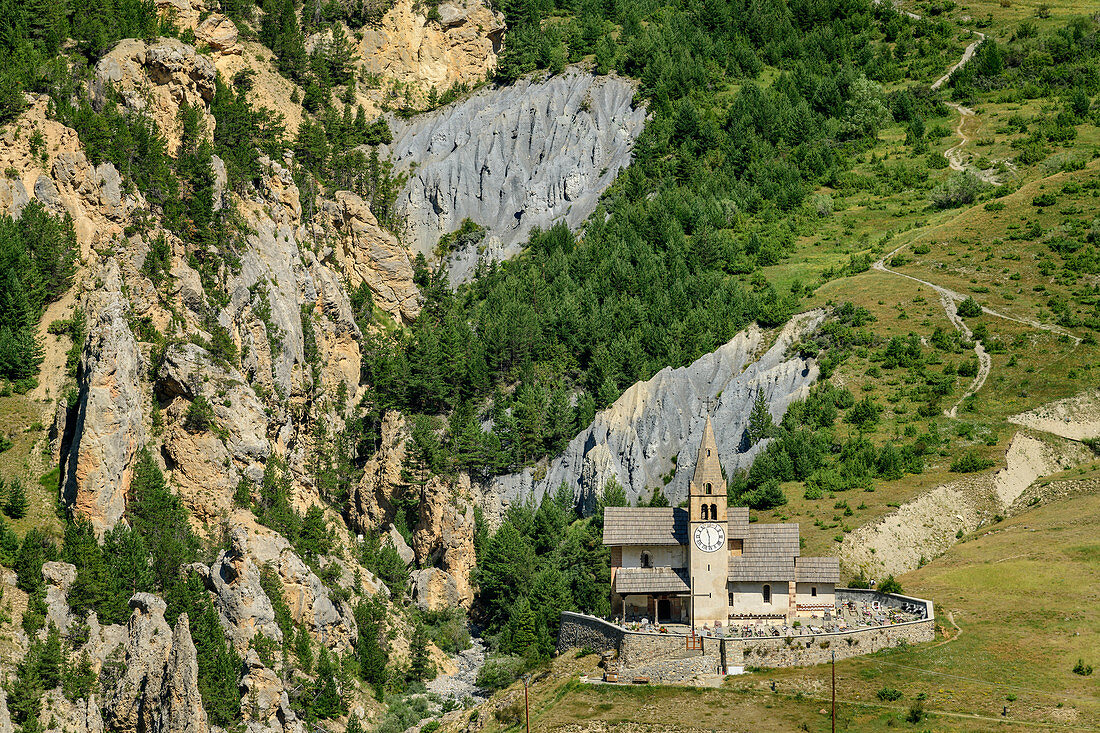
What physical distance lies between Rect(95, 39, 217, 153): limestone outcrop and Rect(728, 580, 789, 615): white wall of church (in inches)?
3173

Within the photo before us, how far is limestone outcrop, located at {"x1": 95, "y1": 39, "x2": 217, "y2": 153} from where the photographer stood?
148 metres

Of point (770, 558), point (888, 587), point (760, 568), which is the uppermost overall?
point (770, 558)

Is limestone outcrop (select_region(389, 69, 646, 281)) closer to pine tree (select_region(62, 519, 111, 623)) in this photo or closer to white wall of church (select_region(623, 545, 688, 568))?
pine tree (select_region(62, 519, 111, 623))

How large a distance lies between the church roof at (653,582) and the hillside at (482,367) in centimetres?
627

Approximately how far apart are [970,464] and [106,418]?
7310cm

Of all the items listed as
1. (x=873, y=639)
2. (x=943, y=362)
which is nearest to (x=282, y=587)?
(x=873, y=639)

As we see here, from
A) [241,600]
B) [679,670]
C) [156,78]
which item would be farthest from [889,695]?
[156,78]

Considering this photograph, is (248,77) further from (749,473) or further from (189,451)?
(749,473)

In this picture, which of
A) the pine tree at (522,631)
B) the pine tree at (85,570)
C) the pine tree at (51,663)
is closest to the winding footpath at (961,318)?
the pine tree at (522,631)

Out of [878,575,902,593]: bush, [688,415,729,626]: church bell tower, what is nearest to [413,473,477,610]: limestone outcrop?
[688,415,729,626]: church bell tower

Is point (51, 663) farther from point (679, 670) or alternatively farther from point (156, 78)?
point (156, 78)

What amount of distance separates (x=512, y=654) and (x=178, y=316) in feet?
146

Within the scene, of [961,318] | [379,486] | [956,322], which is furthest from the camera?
[379,486]

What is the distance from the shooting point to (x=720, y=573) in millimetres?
103938
